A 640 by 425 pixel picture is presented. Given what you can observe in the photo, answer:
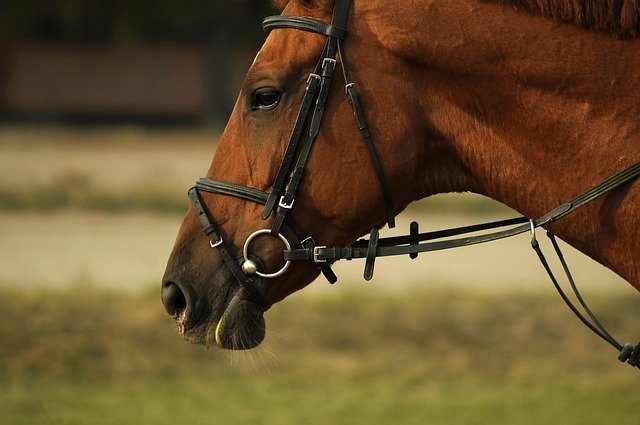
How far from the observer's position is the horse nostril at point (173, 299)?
318 centimetres

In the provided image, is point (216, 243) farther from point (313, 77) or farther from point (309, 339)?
point (309, 339)

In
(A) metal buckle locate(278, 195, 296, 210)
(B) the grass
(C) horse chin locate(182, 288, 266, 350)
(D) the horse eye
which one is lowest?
(B) the grass

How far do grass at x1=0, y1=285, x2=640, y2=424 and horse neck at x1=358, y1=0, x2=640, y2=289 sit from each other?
399 centimetres

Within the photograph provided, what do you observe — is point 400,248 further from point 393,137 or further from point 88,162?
point 88,162

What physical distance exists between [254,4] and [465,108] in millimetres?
22703

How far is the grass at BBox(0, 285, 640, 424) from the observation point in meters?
7.00

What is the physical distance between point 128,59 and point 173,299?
22881 mm

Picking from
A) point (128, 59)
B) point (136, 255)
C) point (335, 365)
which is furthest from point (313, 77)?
point (128, 59)

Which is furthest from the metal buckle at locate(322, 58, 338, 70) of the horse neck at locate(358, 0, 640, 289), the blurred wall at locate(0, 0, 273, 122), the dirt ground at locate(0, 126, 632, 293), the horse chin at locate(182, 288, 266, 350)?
the blurred wall at locate(0, 0, 273, 122)

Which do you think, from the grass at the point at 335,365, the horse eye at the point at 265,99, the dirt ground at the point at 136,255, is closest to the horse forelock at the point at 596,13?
the horse eye at the point at 265,99

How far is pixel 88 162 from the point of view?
18.5m

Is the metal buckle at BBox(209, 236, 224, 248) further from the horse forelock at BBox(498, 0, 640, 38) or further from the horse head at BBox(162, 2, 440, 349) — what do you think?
the horse forelock at BBox(498, 0, 640, 38)

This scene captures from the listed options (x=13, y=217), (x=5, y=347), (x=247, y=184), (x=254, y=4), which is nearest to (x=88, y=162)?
(x=13, y=217)

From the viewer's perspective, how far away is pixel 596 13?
2941 millimetres
